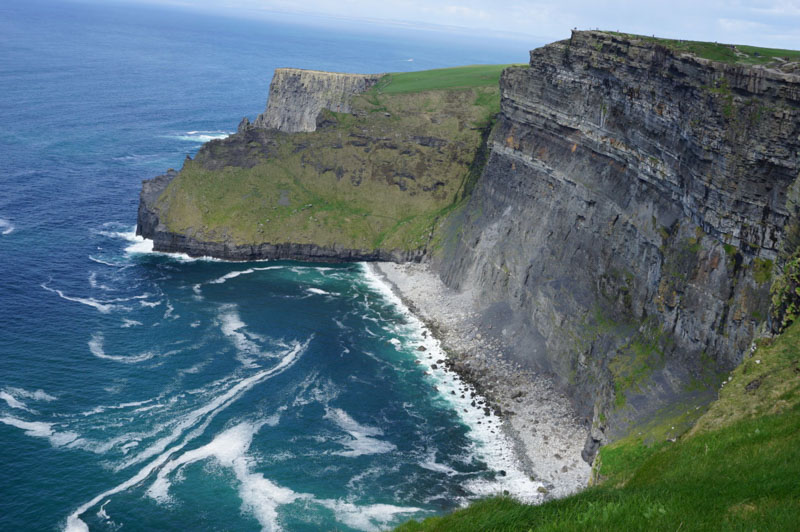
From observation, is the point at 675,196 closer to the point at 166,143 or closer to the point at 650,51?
the point at 650,51

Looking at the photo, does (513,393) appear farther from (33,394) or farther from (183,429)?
(33,394)

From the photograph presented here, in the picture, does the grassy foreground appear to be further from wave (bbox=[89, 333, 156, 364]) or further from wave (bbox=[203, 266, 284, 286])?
wave (bbox=[203, 266, 284, 286])

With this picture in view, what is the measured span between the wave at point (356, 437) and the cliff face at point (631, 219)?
2230cm

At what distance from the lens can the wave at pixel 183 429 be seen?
60750 mm

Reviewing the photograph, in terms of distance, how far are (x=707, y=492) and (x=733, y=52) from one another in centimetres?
5730

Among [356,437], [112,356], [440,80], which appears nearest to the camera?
[356,437]

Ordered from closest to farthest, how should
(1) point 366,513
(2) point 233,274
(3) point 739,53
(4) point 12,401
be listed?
1. (1) point 366,513
2. (3) point 739,53
3. (4) point 12,401
4. (2) point 233,274

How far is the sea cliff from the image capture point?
63.3m

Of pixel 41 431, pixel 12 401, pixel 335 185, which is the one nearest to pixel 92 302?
pixel 12 401

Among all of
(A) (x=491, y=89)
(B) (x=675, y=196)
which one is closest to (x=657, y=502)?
(B) (x=675, y=196)

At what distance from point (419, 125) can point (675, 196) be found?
7508 centimetres

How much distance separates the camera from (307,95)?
174125 mm

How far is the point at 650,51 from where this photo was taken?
7506 centimetres

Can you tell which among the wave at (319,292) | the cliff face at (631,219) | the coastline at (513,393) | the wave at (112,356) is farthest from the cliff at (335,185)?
the wave at (112,356)
